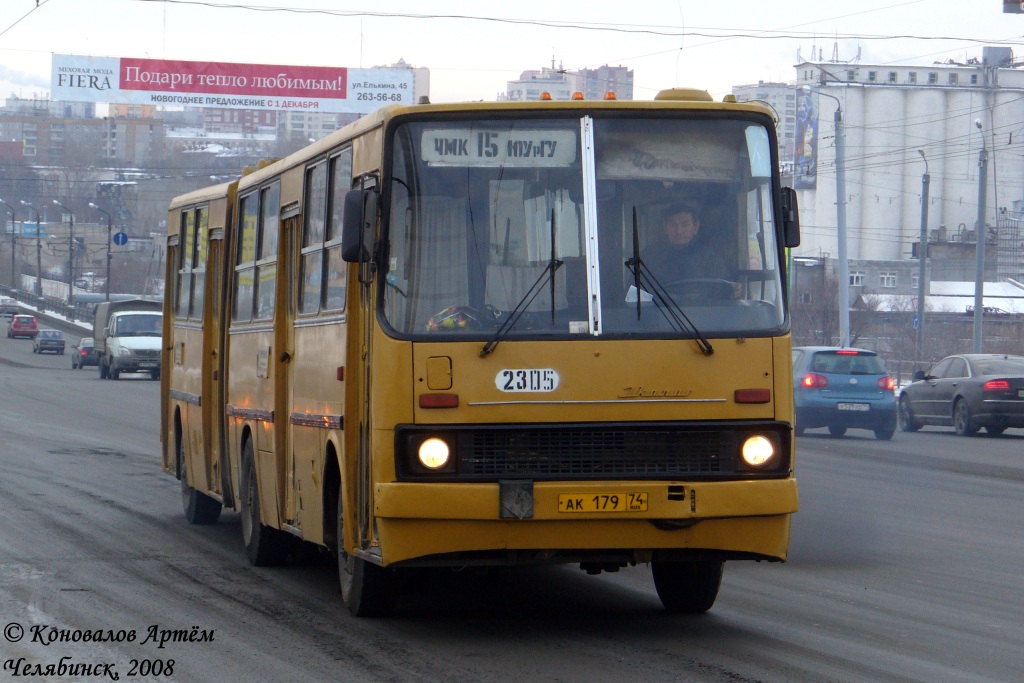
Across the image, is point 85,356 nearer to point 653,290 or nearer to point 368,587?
point 368,587

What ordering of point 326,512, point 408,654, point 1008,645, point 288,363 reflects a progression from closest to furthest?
point 408,654
point 1008,645
point 326,512
point 288,363

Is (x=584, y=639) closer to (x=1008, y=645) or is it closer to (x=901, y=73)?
(x=1008, y=645)

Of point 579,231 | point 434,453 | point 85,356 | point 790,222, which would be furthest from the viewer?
point 85,356

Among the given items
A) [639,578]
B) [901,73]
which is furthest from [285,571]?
[901,73]

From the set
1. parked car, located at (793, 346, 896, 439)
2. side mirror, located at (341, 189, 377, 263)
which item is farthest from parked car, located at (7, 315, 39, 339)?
side mirror, located at (341, 189, 377, 263)

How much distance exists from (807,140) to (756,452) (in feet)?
377

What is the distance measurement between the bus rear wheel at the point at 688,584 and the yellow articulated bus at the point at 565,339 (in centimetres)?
72

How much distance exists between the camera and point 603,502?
7.29m

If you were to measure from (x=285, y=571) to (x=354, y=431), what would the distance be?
106 inches

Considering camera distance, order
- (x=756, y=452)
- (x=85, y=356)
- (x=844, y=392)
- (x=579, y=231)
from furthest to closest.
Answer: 1. (x=85, y=356)
2. (x=844, y=392)
3. (x=579, y=231)
4. (x=756, y=452)

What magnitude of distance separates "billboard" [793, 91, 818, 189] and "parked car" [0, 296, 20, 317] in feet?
182

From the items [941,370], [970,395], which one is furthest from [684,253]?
[941,370]

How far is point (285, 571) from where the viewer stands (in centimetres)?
1038

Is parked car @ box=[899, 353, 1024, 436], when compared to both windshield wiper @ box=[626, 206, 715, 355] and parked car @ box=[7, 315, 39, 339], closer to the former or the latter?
windshield wiper @ box=[626, 206, 715, 355]
